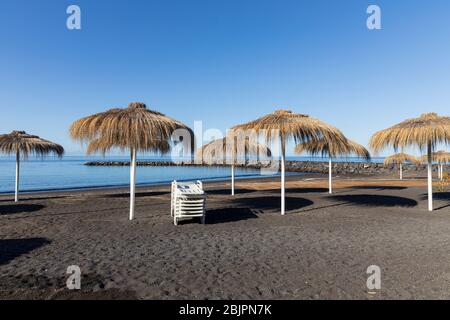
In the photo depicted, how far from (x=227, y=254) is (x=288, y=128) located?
3.77 meters

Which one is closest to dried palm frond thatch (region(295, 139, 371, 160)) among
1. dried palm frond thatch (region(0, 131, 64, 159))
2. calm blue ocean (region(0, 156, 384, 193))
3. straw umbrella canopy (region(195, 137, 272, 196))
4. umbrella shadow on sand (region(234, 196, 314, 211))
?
calm blue ocean (region(0, 156, 384, 193))

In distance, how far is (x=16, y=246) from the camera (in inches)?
198

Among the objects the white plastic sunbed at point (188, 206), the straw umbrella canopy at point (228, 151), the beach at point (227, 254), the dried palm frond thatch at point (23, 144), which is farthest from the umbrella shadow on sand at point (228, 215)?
the dried palm frond thatch at point (23, 144)

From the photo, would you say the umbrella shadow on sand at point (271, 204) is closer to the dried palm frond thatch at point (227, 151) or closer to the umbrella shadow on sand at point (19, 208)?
the dried palm frond thatch at point (227, 151)

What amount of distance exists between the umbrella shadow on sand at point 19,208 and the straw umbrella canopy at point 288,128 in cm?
662

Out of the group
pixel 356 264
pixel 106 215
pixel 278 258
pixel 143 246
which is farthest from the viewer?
pixel 106 215

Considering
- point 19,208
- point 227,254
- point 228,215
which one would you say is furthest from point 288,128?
point 19,208

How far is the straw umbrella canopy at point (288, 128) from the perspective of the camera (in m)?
7.26

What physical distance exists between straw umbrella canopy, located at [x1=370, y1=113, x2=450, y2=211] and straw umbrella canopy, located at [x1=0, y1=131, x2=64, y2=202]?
11.5 meters

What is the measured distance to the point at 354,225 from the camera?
679 cm

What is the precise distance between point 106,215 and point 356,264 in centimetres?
638
